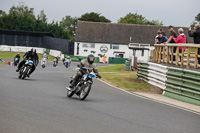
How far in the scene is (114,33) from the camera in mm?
89562

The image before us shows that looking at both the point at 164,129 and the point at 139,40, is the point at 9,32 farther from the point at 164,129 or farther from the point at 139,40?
the point at 164,129

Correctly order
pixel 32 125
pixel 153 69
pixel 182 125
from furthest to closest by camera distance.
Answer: pixel 153 69 → pixel 182 125 → pixel 32 125

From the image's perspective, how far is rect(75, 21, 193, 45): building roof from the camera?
8819cm

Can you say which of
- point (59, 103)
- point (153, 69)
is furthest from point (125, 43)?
point (59, 103)

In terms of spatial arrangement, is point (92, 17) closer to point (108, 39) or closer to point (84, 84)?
point (108, 39)

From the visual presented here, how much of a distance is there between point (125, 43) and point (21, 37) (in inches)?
769

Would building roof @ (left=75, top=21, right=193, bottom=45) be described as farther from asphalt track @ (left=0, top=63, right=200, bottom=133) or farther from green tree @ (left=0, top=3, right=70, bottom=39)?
asphalt track @ (left=0, top=63, right=200, bottom=133)

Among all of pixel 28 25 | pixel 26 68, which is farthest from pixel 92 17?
pixel 26 68

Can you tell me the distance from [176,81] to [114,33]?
7241cm

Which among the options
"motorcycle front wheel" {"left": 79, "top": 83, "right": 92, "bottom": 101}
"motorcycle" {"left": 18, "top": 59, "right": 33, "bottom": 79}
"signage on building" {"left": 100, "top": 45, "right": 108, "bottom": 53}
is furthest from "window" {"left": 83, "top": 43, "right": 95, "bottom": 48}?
"motorcycle front wheel" {"left": 79, "top": 83, "right": 92, "bottom": 101}

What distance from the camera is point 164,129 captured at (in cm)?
895

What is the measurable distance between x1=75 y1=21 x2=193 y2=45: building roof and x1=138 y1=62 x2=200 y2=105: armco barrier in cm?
6639

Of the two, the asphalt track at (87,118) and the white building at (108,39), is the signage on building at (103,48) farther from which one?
the asphalt track at (87,118)

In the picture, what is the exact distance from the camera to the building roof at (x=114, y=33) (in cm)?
8819
